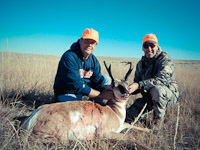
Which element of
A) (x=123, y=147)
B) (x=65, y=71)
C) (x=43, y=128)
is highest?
(x=65, y=71)

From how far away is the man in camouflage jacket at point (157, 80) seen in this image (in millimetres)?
3680

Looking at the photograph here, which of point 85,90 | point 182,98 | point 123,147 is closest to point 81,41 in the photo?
point 85,90

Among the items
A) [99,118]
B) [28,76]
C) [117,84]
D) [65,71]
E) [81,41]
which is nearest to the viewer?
[99,118]

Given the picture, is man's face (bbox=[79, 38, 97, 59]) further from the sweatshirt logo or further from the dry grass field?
the dry grass field

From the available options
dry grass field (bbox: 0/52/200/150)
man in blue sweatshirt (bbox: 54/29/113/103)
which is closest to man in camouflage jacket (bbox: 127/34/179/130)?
dry grass field (bbox: 0/52/200/150)

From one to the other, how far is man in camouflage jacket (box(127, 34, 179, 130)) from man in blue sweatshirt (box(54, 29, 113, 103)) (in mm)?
1077

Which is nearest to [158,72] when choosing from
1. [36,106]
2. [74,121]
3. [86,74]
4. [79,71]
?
[86,74]

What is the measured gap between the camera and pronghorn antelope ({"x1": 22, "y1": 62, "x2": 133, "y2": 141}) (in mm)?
2664

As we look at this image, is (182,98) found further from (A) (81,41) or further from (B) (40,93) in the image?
(B) (40,93)

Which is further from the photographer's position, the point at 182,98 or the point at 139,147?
the point at 182,98

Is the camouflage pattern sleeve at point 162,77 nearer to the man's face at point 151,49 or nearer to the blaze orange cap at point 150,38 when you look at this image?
the man's face at point 151,49

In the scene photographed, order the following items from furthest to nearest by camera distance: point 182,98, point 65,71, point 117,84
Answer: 1. point 182,98
2. point 65,71
3. point 117,84

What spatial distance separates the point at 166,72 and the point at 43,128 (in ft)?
10.6

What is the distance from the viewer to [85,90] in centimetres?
369
